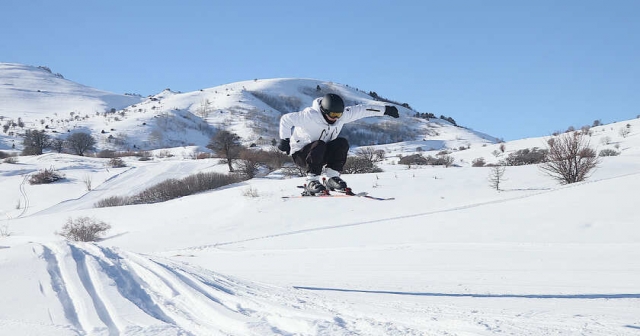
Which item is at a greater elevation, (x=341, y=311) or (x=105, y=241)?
(x=341, y=311)

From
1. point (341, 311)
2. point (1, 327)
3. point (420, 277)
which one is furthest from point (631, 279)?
point (1, 327)

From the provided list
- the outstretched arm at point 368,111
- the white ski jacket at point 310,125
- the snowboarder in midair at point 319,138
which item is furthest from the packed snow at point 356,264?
Result: the outstretched arm at point 368,111

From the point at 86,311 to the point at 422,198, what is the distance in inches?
→ 877

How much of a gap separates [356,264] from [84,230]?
63.4 feet

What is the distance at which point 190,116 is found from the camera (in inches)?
4166

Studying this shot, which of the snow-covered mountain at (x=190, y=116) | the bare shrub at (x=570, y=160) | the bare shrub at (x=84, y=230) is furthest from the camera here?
the snow-covered mountain at (x=190, y=116)

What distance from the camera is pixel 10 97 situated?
14425 centimetres

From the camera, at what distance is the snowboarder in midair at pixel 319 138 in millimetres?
7449

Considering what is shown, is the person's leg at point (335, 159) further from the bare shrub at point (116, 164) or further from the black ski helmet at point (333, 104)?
the bare shrub at point (116, 164)

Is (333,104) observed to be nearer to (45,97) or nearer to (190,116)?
(190,116)

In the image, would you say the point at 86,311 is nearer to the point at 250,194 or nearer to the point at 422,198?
the point at 422,198

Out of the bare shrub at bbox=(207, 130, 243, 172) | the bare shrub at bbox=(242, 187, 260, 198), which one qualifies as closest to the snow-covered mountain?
the bare shrub at bbox=(207, 130, 243, 172)

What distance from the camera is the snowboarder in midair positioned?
745cm

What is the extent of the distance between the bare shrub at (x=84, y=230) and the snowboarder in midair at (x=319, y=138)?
70.6 ft
